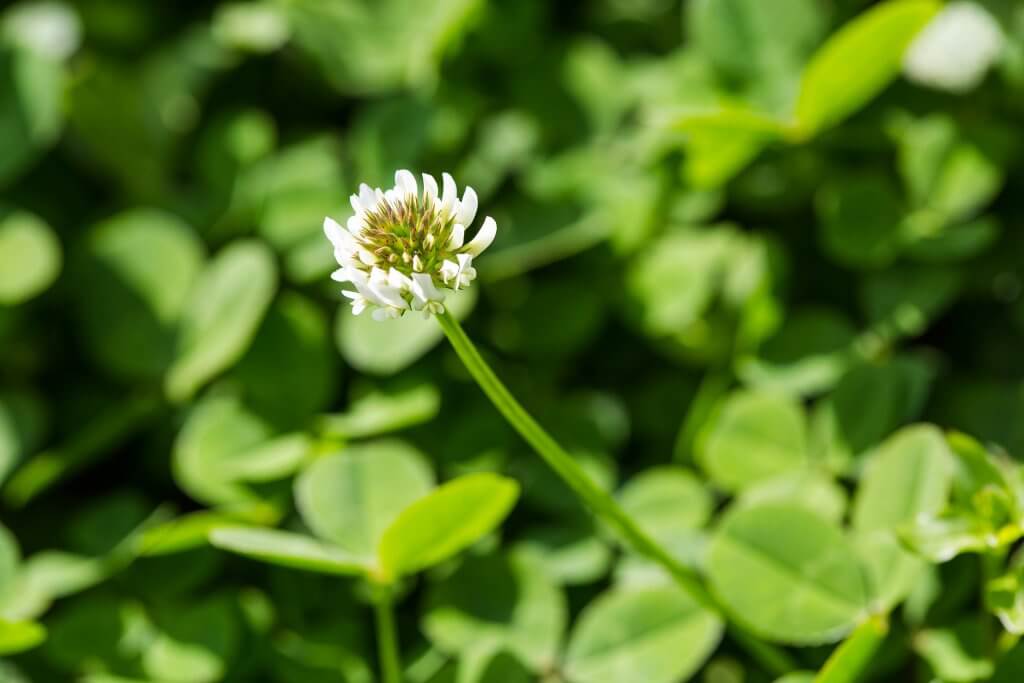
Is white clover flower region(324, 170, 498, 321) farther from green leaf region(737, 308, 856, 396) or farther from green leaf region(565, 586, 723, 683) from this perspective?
green leaf region(737, 308, 856, 396)

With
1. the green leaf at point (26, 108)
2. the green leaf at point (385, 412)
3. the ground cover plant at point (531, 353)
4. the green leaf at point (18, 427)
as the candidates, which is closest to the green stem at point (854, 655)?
the ground cover plant at point (531, 353)

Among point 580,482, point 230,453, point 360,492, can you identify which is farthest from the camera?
point 230,453

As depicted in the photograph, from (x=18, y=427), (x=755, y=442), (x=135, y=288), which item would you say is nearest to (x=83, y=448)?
(x=18, y=427)

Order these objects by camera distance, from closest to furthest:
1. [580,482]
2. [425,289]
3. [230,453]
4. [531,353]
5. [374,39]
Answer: [425,289] → [580,482] → [230,453] → [531,353] → [374,39]

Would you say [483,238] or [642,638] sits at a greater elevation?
[483,238]

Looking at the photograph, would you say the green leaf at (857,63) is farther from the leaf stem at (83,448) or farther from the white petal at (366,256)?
the leaf stem at (83,448)

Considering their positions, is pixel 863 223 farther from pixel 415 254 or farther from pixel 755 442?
pixel 415 254
